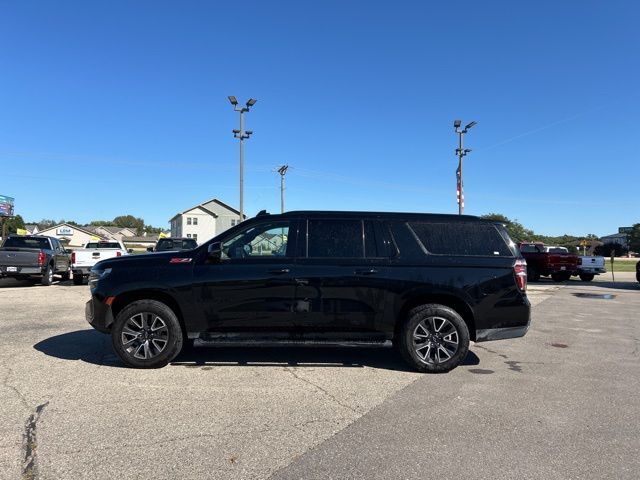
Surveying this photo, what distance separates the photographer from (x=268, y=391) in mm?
5211

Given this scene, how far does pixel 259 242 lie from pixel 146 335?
5.78 ft

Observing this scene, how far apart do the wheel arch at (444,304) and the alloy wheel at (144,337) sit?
2.85m

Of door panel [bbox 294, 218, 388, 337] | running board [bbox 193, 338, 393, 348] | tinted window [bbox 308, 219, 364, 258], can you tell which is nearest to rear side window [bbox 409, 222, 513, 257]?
door panel [bbox 294, 218, 388, 337]

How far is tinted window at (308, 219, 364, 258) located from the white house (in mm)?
74334

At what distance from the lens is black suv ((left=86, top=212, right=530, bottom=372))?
5973 mm

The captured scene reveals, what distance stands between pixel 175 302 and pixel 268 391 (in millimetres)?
1726

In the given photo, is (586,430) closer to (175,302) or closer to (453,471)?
(453,471)

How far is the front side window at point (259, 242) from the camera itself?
614 centimetres

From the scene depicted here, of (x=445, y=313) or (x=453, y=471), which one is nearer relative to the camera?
(x=453, y=471)

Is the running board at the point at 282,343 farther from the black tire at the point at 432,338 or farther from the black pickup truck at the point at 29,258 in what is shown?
the black pickup truck at the point at 29,258

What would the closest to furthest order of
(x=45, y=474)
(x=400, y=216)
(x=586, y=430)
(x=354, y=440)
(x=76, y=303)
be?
(x=45, y=474)
(x=354, y=440)
(x=586, y=430)
(x=400, y=216)
(x=76, y=303)

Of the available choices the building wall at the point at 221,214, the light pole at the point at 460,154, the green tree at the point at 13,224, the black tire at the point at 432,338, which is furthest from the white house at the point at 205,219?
the black tire at the point at 432,338

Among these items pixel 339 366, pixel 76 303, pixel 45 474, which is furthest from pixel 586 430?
pixel 76 303

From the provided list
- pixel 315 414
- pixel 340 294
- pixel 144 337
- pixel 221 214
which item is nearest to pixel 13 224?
pixel 221 214
